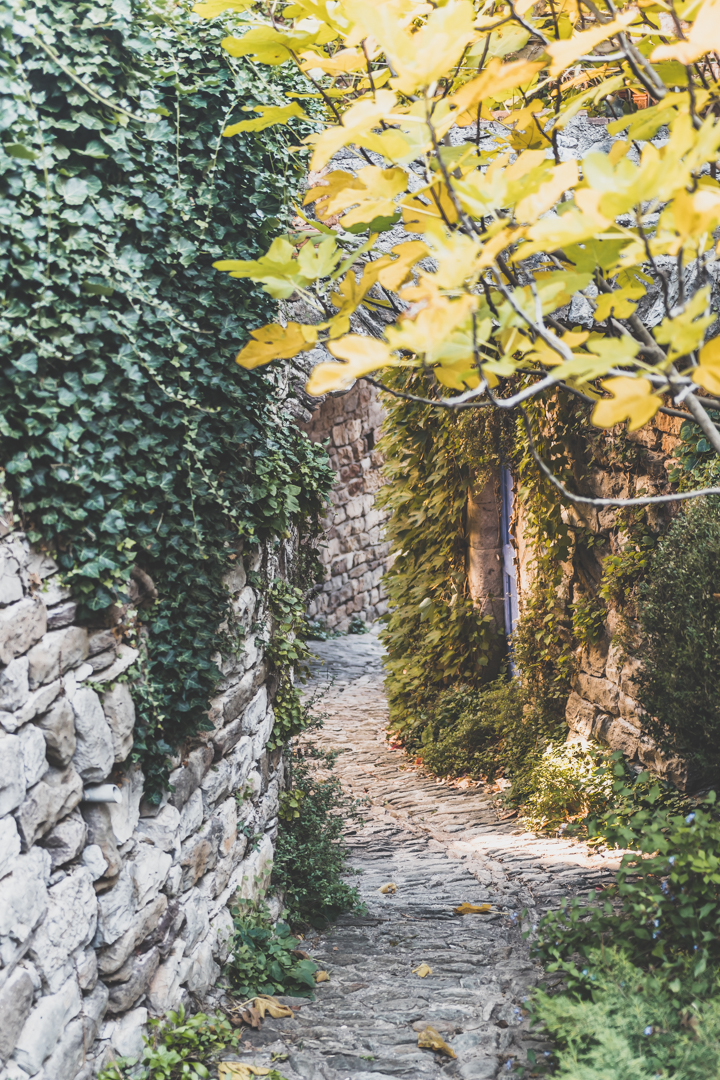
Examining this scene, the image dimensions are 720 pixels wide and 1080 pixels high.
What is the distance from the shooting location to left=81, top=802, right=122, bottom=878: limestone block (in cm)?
198

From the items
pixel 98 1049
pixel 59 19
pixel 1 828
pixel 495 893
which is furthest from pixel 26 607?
pixel 495 893

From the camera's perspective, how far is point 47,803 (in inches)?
69.9

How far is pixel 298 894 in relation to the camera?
3406 mm

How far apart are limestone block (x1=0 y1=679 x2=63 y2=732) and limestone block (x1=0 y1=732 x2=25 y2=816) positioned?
0.09 feet

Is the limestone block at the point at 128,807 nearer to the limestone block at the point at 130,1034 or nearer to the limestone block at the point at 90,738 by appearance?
the limestone block at the point at 90,738

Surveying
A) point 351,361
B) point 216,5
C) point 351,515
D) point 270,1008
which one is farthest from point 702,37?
point 351,515

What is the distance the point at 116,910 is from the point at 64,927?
0.21m

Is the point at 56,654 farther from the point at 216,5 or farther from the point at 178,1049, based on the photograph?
the point at 216,5

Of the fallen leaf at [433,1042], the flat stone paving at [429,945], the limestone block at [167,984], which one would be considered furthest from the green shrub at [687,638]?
the limestone block at [167,984]

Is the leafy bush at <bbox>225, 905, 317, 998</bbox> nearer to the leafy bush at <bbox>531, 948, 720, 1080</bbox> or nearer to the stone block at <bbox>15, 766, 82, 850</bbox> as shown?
the leafy bush at <bbox>531, 948, 720, 1080</bbox>

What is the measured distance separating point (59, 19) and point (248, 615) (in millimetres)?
1831

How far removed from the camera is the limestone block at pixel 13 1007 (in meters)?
1.56

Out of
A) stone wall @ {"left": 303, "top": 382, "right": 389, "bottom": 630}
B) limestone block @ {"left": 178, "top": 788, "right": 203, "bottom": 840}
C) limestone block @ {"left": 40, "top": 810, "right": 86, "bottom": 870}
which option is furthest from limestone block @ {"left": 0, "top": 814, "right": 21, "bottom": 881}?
stone wall @ {"left": 303, "top": 382, "right": 389, "bottom": 630}

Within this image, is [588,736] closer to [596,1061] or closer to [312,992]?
[312,992]
